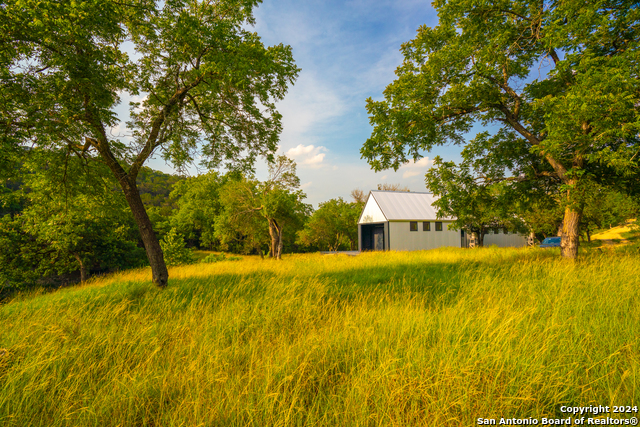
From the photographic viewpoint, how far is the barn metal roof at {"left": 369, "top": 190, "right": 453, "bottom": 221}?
25.0 meters

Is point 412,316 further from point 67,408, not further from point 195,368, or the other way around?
point 67,408

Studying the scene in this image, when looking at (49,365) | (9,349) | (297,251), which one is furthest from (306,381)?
(297,251)

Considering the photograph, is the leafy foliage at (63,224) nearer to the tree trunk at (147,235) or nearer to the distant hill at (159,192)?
the tree trunk at (147,235)

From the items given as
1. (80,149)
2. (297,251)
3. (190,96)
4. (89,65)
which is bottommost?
(297,251)

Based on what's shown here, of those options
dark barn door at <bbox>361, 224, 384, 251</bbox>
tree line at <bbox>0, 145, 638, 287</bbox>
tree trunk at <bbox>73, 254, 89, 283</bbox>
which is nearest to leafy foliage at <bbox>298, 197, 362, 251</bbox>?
tree line at <bbox>0, 145, 638, 287</bbox>

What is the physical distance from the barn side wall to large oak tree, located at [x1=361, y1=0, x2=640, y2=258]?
46.5 feet

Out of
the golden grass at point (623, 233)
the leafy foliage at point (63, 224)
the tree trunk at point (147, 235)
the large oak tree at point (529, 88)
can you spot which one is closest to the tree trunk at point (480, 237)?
the golden grass at point (623, 233)

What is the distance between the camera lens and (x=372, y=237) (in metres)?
28.3

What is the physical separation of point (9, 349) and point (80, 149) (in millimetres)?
6041

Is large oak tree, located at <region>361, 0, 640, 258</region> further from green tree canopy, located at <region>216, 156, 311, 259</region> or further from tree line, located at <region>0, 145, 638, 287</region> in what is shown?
green tree canopy, located at <region>216, 156, 311, 259</region>

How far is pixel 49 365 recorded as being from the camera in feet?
9.07

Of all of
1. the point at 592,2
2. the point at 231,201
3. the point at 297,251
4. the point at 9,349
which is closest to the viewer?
the point at 9,349

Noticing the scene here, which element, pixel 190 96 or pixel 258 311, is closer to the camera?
pixel 258 311

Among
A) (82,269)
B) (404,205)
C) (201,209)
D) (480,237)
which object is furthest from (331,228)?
(82,269)
